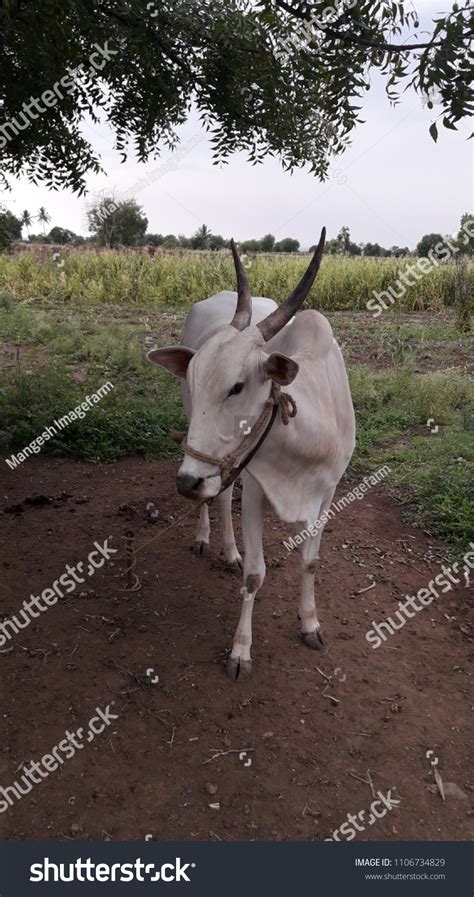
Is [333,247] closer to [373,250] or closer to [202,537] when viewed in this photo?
[373,250]

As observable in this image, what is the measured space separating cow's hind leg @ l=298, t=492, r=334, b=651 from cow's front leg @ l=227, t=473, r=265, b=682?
0.30m

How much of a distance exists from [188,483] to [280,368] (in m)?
0.55

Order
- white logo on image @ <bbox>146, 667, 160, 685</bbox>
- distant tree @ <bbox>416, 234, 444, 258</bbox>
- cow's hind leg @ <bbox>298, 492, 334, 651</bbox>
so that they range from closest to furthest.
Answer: white logo on image @ <bbox>146, 667, 160, 685</bbox>, cow's hind leg @ <bbox>298, 492, 334, 651</bbox>, distant tree @ <bbox>416, 234, 444, 258</bbox>

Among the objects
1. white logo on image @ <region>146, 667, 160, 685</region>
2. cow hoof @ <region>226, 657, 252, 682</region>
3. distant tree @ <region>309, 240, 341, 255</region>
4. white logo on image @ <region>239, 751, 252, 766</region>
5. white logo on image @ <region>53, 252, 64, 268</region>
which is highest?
distant tree @ <region>309, 240, 341, 255</region>

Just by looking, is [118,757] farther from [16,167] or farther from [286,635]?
[16,167]

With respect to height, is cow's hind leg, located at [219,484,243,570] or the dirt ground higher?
cow's hind leg, located at [219,484,243,570]

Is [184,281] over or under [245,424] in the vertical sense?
over

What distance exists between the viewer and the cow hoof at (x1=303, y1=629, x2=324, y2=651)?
341cm

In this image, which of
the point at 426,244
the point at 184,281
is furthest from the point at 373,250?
the point at 184,281

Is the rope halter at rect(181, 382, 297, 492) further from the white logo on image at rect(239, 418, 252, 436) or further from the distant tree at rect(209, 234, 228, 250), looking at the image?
the distant tree at rect(209, 234, 228, 250)

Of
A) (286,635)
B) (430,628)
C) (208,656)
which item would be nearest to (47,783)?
(208,656)

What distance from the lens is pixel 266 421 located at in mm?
2629

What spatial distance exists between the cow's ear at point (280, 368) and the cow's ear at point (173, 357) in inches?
13.8

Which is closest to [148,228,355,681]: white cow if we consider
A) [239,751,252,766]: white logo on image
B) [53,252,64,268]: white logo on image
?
[239,751,252,766]: white logo on image
